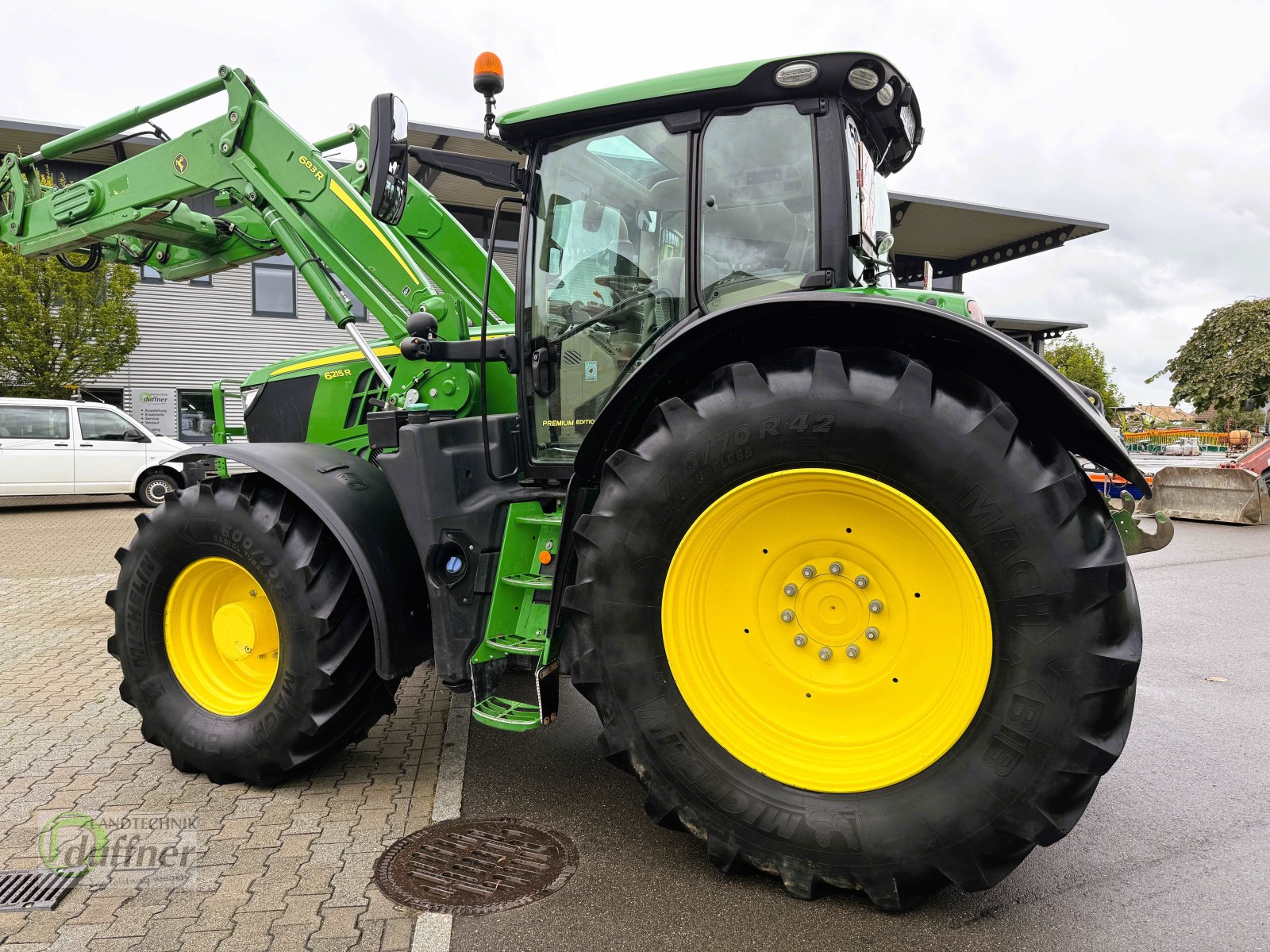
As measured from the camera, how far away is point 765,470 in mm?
2648

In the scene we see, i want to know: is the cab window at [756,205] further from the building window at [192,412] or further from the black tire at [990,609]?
the building window at [192,412]

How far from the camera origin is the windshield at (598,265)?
129 inches

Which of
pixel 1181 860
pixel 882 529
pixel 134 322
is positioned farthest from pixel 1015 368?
pixel 134 322

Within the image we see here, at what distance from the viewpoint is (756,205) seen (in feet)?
10.2

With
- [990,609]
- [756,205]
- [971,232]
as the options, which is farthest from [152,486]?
[971,232]

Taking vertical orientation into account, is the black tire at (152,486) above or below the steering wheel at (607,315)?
below

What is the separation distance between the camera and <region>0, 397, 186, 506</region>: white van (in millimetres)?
13852

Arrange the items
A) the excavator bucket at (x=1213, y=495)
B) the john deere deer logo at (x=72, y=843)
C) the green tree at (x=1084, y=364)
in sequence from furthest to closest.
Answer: the green tree at (x=1084, y=364), the excavator bucket at (x=1213, y=495), the john deere deer logo at (x=72, y=843)

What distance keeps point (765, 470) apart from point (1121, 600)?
1.05m

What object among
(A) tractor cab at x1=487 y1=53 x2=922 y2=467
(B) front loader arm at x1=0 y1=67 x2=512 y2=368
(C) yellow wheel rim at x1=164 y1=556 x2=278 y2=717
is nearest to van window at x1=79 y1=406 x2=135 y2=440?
(B) front loader arm at x1=0 y1=67 x2=512 y2=368

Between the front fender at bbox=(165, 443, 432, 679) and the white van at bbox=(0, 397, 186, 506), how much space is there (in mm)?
11309

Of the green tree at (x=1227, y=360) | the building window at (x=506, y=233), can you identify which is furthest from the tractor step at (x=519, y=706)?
the green tree at (x=1227, y=360)

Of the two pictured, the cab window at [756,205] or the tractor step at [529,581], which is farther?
the tractor step at [529,581]

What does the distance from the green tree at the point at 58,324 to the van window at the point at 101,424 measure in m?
4.66
